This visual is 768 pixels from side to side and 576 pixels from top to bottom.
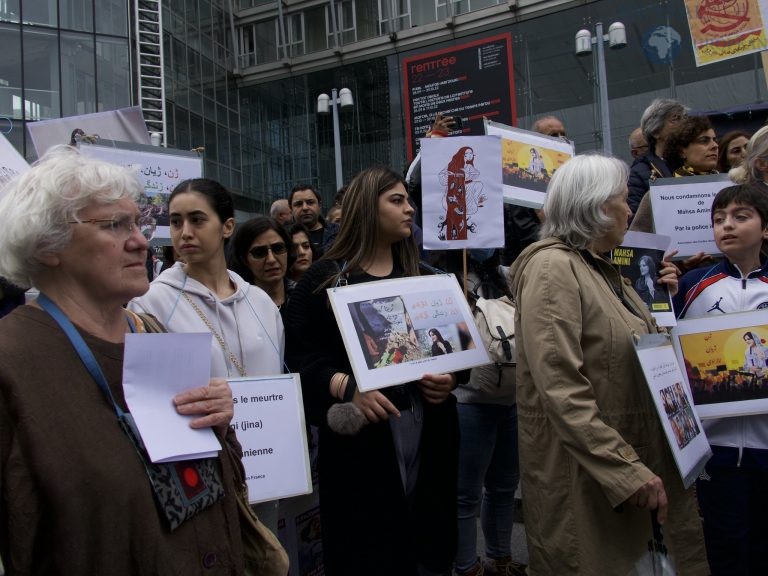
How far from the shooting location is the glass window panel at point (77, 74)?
2100cm

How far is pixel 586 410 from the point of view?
2.18 metres

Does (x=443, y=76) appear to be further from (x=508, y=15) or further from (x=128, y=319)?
(x=128, y=319)

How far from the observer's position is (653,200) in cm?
359

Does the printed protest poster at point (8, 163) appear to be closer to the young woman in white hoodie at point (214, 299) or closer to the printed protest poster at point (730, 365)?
the young woman in white hoodie at point (214, 299)

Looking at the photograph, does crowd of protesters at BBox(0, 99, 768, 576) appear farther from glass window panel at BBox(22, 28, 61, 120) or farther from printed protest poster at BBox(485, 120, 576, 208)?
glass window panel at BBox(22, 28, 61, 120)

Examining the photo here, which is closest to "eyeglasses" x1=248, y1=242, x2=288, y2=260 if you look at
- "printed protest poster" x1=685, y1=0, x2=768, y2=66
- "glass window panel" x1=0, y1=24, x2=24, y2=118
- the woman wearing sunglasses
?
the woman wearing sunglasses

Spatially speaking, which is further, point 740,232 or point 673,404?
point 740,232

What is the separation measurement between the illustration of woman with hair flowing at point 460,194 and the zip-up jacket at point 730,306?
3.64 ft

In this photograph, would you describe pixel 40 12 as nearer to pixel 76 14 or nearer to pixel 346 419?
pixel 76 14

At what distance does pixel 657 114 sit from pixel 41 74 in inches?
855

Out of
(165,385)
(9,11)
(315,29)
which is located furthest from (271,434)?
(315,29)

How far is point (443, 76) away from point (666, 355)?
15074 millimetres

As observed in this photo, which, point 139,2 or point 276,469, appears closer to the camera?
point 276,469

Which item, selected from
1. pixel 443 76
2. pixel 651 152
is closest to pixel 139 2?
pixel 443 76
